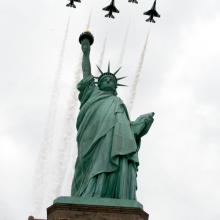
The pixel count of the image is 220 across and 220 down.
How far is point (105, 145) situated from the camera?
19.9m

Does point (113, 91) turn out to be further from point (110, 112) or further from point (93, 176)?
point (93, 176)

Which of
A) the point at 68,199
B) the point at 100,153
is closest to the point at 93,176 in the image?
the point at 100,153

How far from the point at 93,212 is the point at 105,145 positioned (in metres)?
3.23

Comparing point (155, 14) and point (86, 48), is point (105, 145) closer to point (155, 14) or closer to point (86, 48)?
point (86, 48)

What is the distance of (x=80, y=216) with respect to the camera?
55.6 feet

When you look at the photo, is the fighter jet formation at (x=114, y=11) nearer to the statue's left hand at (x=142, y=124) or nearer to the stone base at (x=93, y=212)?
the statue's left hand at (x=142, y=124)

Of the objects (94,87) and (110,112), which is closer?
(110,112)

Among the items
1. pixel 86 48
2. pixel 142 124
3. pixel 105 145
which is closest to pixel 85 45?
pixel 86 48

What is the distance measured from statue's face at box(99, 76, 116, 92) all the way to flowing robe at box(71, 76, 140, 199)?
723 mm

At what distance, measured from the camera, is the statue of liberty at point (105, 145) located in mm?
19188

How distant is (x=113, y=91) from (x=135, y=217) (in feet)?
21.5

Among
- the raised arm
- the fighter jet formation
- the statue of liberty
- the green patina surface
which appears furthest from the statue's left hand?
the fighter jet formation

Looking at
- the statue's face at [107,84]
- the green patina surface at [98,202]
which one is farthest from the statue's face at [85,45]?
the green patina surface at [98,202]

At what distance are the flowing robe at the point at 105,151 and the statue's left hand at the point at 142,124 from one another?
0.97 feet
